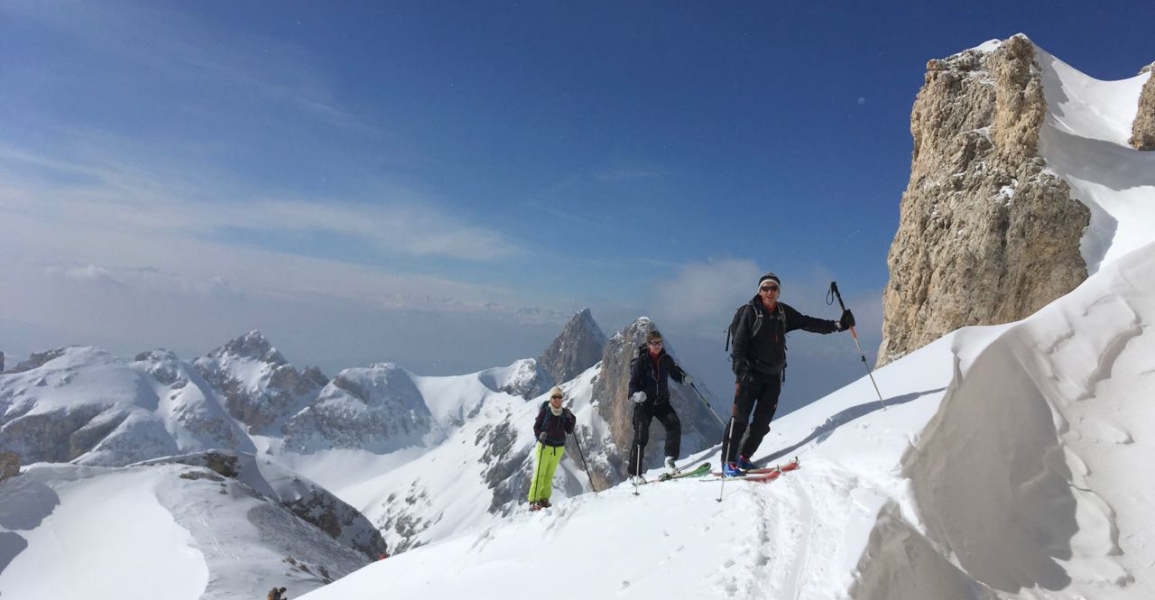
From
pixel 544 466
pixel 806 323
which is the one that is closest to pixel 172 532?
pixel 544 466

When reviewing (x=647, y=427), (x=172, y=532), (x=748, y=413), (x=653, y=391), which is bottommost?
(x=172, y=532)

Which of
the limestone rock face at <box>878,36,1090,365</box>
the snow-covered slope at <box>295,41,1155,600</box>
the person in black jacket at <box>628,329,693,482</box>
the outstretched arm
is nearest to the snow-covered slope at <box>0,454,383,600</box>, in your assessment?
the person in black jacket at <box>628,329,693,482</box>

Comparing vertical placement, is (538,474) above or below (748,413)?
below

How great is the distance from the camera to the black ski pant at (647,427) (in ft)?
39.0

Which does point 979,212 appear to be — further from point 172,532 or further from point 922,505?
point 172,532

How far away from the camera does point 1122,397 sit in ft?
26.4

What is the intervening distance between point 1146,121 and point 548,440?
76.7 ft

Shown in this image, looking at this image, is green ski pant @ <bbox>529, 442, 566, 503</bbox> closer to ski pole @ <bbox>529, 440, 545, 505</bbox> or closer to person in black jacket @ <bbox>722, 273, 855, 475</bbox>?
ski pole @ <bbox>529, 440, 545, 505</bbox>

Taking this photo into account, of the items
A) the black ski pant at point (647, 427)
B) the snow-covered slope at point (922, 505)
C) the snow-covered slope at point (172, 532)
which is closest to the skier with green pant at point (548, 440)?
the snow-covered slope at point (922, 505)

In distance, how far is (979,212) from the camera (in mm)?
20297

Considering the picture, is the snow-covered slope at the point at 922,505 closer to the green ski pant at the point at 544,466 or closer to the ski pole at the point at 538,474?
the ski pole at the point at 538,474

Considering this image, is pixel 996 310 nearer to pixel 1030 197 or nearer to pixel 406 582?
pixel 1030 197

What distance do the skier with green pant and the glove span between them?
558 centimetres

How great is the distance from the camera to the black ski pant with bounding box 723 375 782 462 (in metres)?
9.02
